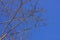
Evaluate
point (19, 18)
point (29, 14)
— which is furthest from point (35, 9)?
point (19, 18)

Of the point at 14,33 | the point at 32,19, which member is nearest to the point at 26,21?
→ the point at 32,19

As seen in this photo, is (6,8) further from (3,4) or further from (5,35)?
(5,35)

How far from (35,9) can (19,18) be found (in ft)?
1.56

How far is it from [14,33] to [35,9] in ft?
3.01

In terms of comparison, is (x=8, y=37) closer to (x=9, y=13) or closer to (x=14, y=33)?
(x=14, y=33)

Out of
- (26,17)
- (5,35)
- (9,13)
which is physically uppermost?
(9,13)

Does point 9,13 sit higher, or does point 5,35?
point 9,13

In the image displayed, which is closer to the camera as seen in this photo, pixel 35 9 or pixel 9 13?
pixel 35 9

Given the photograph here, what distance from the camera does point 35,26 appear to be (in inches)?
162

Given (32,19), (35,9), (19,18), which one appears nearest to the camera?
(35,9)

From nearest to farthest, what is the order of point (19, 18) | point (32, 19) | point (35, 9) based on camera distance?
1. point (35, 9)
2. point (19, 18)
3. point (32, 19)

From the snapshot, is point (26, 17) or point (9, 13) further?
point (9, 13)

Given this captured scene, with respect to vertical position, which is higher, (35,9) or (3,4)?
(3,4)

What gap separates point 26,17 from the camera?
3682 millimetres
